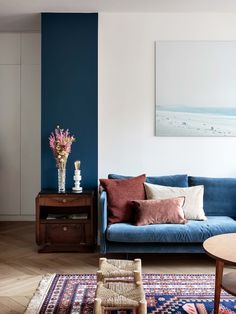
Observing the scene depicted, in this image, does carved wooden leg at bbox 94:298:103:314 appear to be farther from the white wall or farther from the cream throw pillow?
the white wall

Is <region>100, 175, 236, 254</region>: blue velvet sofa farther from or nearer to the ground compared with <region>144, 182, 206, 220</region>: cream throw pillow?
nearer to the ground

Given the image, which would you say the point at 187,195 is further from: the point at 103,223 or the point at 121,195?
the point at 103,223

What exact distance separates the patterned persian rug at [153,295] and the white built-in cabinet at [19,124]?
2.11m

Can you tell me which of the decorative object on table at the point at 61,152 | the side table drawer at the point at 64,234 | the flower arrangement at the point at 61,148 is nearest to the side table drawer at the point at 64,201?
the decorative object on table at the point at 61,152

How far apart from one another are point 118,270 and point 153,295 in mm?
466

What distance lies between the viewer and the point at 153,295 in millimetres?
2889

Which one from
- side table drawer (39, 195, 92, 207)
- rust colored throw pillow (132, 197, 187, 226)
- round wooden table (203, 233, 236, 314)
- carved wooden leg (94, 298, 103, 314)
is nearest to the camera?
carved wooden leg (94, 298, 103, 314)

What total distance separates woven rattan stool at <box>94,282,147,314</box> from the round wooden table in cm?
53

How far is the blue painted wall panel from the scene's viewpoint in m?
4.19

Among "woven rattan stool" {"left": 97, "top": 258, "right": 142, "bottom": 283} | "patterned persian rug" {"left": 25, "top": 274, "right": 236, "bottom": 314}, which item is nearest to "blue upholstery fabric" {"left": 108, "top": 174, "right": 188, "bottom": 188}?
"patterned persian rug" {"left": 25, "top": 274, "right": 236, "bottom": 314}

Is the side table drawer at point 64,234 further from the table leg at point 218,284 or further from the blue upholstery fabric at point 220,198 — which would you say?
the table leg at point 218,284

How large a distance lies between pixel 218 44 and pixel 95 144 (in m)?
1.78

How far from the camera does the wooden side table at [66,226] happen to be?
3861mm

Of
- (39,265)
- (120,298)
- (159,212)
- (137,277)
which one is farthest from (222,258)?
(39,265)
